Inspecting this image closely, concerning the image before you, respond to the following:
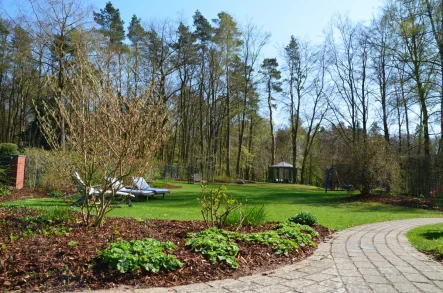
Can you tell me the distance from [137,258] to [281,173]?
31.9 m

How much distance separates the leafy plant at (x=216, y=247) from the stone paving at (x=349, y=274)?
409mm

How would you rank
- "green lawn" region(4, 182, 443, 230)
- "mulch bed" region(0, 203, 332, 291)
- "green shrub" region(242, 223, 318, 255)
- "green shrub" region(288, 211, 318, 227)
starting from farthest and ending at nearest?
"green lawn" region(4, 182, 443, 230), "green shrub" region(288, 211, 318, 227), "green shrub" region(242, 223, 318, 255), "mulch bed" region(0, 203, 332, 291)

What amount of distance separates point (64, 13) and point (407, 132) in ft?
90.7

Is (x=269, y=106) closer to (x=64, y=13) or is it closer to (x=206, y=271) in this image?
(x=64, y=13)

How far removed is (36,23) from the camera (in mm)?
19094

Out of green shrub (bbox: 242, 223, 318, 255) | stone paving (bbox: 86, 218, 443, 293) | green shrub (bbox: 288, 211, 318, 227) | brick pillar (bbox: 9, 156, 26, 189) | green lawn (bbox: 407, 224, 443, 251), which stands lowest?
stone paving (bbox: 86, 218, 443, 293)

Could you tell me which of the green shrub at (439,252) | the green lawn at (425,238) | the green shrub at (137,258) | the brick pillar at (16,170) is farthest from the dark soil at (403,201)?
the brick pillar at (16,170)

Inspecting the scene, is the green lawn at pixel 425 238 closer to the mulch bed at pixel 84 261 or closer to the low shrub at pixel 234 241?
the low shrub at pixel 234 241

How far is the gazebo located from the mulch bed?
96.4 feet

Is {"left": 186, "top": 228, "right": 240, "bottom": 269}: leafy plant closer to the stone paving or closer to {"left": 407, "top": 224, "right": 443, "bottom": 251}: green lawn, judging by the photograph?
the stone paving

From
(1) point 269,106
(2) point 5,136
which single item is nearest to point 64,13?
(2) point 5,136

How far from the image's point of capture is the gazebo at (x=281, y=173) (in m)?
34.2

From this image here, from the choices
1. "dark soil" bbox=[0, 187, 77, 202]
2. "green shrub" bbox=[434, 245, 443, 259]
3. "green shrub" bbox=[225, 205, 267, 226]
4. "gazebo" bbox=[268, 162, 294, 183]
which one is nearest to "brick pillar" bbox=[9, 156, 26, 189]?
"dark soil" bbox=[0, 187, 77, 202]

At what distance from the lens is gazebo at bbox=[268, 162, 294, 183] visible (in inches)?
1347
